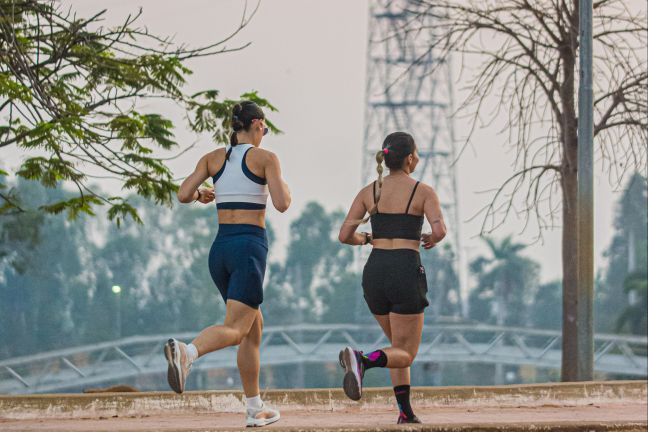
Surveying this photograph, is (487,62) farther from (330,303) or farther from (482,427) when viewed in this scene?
(330,303)

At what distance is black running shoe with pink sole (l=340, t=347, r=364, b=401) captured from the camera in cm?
835

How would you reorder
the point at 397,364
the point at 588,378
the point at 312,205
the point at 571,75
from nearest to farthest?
the point at 397,364 < the point at 588,378 < the point at 571,75 < the point at 312,205

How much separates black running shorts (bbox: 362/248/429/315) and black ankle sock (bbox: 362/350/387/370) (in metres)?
0.46

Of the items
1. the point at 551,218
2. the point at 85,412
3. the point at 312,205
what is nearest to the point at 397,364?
the point at 85,412

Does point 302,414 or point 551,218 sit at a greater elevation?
point 551,218

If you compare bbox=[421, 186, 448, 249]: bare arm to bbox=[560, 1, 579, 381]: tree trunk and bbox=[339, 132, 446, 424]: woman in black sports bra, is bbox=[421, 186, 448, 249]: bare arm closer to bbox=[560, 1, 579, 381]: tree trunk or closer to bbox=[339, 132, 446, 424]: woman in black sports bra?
bbox=[339, 132, 446, 424]: woman in black sports bra

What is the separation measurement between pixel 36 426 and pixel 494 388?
4.54 metres

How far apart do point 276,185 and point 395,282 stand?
3.83 ft

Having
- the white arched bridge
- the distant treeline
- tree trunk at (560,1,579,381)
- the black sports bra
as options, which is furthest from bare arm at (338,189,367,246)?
the distant treeline

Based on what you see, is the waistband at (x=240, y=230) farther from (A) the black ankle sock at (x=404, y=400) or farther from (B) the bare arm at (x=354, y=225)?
(A) the black ankle sock at (x=404, y=400)

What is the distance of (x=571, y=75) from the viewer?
1953cm

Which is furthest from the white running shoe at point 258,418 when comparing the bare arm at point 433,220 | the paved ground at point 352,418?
the bare arm at point 433,220

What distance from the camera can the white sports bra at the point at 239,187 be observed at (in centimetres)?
881

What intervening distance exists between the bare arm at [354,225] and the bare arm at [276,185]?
0.61 meters
